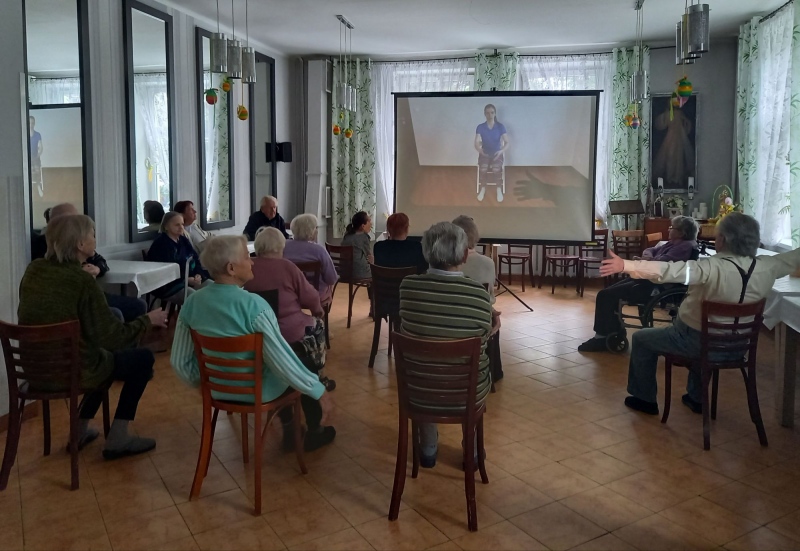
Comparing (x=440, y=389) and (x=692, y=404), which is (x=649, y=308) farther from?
(x=440, y=389)

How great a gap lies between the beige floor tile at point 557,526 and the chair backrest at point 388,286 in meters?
1.97

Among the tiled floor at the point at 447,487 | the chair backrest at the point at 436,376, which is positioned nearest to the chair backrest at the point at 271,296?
the tiled floor at the point at 447,487

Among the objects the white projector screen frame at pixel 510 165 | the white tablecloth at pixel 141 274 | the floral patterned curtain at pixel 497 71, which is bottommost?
the white tablecloth at pixel 141 274

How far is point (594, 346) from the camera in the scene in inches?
206

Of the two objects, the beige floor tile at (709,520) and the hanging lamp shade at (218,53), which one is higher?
the hanging lamp shade at (218,53)

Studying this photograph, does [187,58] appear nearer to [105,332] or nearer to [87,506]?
[105,332]

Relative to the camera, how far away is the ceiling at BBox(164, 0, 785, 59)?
630cm

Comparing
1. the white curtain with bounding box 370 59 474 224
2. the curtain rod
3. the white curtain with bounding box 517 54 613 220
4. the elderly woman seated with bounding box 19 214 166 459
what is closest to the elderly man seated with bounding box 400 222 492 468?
the elderly woman seated with bounding box 19 214 166 459

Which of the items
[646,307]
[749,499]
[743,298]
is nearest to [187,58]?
[646,307]

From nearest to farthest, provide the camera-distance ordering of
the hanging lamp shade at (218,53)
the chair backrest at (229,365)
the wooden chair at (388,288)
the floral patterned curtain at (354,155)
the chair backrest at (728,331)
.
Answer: the chair backrest at (229,365) → the chair backrest at (728,331) → the wooden chair at (388,288) → the hanging lamp shade at (218,53) → the floral patterned curtain at (354,155)

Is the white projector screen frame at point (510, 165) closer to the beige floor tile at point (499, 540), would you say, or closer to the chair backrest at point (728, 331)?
the chair backrest at point (728, 331)

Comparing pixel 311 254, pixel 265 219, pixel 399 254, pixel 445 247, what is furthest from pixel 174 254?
pixel 445 247

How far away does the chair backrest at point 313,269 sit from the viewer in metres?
4.61

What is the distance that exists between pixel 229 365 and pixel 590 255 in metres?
6.41
